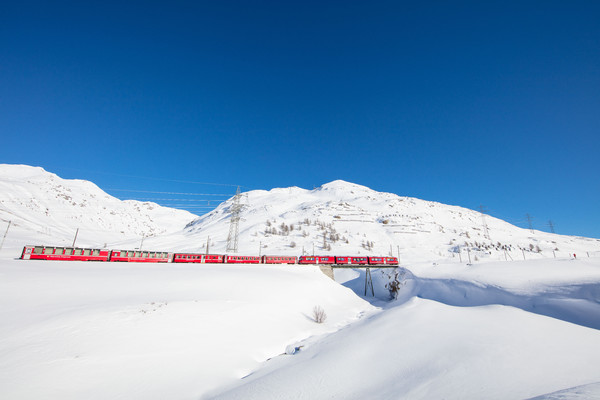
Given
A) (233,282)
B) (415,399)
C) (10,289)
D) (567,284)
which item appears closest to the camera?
(415,399)

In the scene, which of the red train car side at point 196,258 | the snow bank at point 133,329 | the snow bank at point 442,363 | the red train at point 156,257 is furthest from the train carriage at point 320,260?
the snow bank at point 442,363

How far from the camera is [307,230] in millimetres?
100062

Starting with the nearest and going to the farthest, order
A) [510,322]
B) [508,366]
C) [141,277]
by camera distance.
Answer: [508,366], [510,322], [141,277]

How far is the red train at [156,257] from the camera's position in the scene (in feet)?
97.8

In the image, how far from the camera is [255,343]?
1814 cm

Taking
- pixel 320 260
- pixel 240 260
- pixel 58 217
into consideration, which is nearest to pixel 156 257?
pixel 240 260

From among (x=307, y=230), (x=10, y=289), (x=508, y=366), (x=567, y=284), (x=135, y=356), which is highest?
(x=307, y=230)

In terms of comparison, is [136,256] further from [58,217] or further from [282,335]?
[58,217]

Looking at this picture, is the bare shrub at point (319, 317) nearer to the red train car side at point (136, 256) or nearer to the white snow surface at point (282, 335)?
the white snow surface at point (282, 335)

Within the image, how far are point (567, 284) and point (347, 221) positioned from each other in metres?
91.8

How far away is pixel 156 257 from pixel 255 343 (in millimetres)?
27304

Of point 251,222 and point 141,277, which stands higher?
point 251,222

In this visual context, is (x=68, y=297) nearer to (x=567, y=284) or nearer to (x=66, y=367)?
Result: (x=66, y=367)

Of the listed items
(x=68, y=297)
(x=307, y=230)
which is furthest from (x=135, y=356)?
(x=307, y=230)
